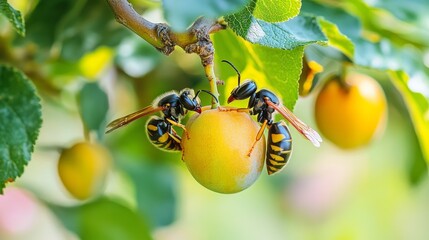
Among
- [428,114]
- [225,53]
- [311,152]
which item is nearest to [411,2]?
[428,114]

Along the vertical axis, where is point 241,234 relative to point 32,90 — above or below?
below

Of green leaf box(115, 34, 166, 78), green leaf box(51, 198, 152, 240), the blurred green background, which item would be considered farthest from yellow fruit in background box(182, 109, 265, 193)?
green leaf box(115, 34, 166, 78)

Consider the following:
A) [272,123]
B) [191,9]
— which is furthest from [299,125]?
[191,9]

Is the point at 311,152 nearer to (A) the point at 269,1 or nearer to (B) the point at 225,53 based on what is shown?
(B) the point at 225,53

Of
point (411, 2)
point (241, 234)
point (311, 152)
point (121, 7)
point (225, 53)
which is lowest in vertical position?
point (241, 234)

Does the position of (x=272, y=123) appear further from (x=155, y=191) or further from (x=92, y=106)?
(x=155, y=191)

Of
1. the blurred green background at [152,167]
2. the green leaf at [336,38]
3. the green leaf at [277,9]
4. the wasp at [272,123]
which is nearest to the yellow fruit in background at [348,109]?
the blurred green background at [152,167]

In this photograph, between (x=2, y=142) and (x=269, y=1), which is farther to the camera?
(x=2, y=142)
